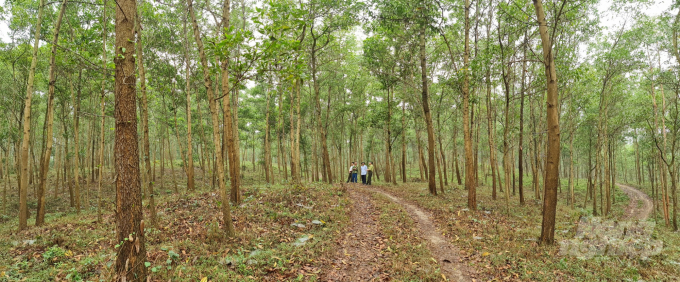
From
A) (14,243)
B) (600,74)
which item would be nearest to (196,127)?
(14,243)

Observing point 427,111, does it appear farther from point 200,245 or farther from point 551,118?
point 200,245

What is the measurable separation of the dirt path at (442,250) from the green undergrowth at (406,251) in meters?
0.21

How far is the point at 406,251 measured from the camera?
7441 millimetres

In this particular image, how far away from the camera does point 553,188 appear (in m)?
7.55

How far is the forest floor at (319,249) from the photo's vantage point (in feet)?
19.4

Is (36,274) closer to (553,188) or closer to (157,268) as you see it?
(157,268)

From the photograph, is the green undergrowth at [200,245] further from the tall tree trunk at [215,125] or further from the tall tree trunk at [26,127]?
the tall tree trunk at [26,127]

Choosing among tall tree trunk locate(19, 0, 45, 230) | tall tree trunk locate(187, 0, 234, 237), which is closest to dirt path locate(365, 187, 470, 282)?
tall tree trunk locate(187, 0, 234, 237)

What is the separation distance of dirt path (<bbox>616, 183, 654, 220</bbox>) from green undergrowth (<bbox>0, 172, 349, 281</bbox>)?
25189 mm

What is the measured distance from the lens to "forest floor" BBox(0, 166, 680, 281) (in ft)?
19.4

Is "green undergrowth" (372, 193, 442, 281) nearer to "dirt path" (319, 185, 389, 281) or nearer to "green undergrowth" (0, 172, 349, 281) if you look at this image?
"dirt path" (319, 185, 389, 281)

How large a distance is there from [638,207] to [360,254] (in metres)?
33.1

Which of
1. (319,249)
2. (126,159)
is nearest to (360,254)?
(319,249)

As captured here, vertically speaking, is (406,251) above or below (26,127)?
below
